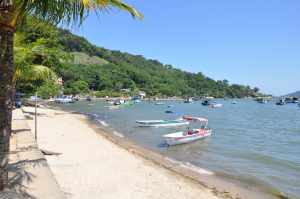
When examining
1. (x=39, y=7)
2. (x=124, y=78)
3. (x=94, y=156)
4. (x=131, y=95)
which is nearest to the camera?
(x=39, y=7)

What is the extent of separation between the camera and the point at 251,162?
21.7m

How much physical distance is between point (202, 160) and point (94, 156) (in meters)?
7.22

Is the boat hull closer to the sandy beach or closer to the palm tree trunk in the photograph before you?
the sandy beach

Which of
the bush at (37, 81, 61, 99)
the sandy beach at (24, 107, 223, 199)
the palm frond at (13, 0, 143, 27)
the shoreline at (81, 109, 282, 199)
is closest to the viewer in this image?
the palm frond at (13, 0, 143, 27)

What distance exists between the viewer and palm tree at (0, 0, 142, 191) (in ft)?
20.5

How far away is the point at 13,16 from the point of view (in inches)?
259

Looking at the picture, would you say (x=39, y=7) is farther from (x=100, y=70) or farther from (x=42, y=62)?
(x=100, y=70)

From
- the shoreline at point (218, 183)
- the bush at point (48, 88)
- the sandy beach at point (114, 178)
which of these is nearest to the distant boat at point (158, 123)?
the bush at point (48, 88)

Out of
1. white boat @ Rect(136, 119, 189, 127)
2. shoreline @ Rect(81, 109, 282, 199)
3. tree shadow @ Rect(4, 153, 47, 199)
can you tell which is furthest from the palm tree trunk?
white boat @ Rect(136, 119, 189, 127)

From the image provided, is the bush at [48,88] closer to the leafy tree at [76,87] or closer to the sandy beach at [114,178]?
the sandy beach at [114,178]

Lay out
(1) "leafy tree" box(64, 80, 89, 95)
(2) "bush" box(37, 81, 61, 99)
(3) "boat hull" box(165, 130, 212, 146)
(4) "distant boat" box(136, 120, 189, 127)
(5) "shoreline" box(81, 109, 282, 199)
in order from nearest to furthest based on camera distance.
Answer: (5) "shoreline" box(81, 109, 282, 199), (3) "boat hull" box(165, 130, 212, 146), (2) "bush" box(37, 81, 61, 99), (4) "distant boat" box(136, 120, 189, 127), (1) "leafy tree" box(64, 80, 89, 95)

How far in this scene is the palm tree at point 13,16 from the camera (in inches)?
245

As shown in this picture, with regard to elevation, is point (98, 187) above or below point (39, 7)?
below

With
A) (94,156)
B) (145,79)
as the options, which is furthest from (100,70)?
(94,156)
